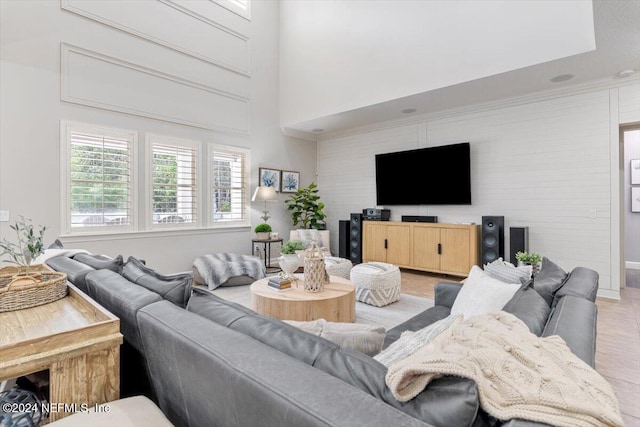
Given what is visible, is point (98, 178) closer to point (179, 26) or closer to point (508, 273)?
point (179, 26)

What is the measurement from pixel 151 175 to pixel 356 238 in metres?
3.63

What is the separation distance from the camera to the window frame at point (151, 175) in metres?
4.76

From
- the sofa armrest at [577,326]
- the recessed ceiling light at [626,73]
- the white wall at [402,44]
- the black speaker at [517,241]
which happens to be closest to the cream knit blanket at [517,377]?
the sofa armrest at [577,326]

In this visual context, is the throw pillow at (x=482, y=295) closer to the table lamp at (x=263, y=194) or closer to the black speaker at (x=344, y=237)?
the table lamp at (x=263, y=194)

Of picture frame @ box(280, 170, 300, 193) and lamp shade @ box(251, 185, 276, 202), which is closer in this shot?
lamp shade @ box(251, 185, 276, 202)

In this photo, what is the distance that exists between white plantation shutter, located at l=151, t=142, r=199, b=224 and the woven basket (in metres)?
3.55

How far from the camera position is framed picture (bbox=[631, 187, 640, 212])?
5754 millimetres

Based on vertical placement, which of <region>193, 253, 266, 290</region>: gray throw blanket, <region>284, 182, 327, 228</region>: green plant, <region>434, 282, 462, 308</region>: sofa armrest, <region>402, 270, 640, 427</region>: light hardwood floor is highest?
<region>284, 182, 327, 228</region>: green plant

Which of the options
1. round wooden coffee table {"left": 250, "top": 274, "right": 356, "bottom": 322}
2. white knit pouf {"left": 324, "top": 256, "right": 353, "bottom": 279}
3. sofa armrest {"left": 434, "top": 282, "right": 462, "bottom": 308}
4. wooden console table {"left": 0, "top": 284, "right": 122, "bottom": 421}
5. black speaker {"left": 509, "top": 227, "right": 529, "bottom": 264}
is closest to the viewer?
wooden console table {"left": 0, "top": 284, "right": 122, "bottom": 421}

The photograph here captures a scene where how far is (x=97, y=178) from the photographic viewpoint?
434 centimetres

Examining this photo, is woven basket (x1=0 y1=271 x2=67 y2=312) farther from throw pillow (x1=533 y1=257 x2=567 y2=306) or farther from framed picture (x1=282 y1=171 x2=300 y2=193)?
framed picture (x1=282 y1=171 x2=300 y2=193)

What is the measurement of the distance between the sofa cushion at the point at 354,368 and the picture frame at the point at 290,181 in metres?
5.32

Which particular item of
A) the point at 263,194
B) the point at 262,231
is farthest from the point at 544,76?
the point at 262,231

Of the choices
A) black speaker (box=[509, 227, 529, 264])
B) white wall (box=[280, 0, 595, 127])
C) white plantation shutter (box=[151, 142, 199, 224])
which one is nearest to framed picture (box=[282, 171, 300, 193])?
white wall (box=[280, 0, 595, 127])
